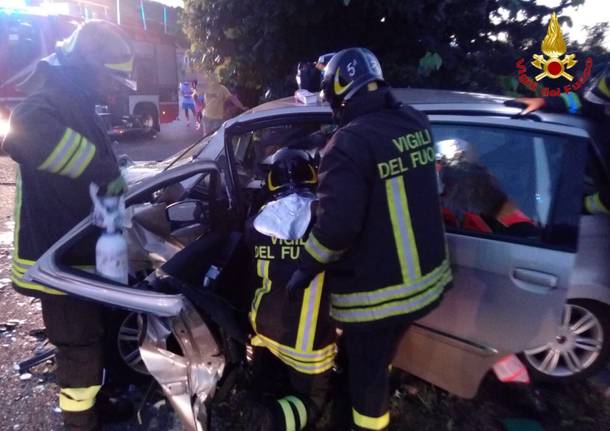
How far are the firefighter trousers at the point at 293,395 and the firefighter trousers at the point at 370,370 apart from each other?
0.21 meters

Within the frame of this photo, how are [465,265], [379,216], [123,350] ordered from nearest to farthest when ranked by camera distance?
[379,216] < [465,265] < [123,350]

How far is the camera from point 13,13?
410 inches

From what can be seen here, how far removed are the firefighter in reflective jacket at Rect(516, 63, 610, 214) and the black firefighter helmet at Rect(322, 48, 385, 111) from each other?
41.0 inches

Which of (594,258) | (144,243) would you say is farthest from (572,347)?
(144,243)

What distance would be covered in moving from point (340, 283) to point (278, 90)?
4.74 m

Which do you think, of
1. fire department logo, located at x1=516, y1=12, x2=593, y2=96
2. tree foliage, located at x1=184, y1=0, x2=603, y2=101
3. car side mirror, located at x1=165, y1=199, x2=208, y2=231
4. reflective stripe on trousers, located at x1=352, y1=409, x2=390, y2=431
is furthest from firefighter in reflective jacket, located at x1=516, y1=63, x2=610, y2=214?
fire department logo, located at x1=516, y1=12, x2=593, y2=96

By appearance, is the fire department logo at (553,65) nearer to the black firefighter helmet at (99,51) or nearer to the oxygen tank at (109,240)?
the black firefighter helmet at (99,51)

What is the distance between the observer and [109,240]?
79.6 inches

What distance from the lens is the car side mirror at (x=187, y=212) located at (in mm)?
2482

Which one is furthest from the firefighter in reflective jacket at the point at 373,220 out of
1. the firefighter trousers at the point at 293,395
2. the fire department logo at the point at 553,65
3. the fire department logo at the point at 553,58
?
the fire department logo at the point at 553,58

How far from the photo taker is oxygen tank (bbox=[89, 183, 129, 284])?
2.02 metres

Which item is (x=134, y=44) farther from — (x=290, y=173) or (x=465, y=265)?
(x=465, y=265)

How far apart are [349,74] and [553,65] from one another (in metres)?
4.87

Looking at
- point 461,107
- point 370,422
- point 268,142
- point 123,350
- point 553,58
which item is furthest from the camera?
point 553,58
